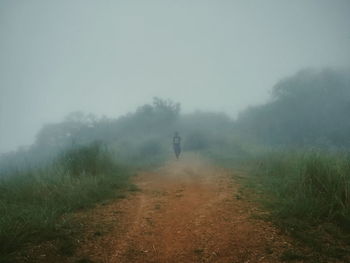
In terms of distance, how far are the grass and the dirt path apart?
24.2 inches

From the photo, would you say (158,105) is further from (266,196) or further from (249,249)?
(249,249)

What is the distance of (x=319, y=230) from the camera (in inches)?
167

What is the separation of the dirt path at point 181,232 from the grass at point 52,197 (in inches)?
24.2

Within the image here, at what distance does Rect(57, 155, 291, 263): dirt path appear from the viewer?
3.77m

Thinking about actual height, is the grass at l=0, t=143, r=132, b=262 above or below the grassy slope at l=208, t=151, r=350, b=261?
above

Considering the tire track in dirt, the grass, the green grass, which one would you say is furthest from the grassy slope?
the grass

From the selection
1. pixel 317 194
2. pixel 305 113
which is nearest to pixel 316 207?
pixel 317 194

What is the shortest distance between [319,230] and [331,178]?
1953 mm

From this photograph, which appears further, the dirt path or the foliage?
the foliage

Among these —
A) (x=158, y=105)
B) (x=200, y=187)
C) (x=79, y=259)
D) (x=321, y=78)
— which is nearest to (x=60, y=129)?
(x=158, y=105)

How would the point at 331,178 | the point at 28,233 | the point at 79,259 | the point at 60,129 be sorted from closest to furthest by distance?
1. the point at 79,259
2. the point at 28,233
3. the point at 331,178
4. the point at 60,129

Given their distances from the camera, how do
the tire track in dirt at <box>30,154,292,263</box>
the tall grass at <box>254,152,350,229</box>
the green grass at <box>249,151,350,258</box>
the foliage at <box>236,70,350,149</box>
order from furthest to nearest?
the foliage at <box>236,70,350,149</box>
the tall grass at <box>254,152,350,229</box>
the green grass at <box>249,151,350,258</box>
the tire track in dirt at <box>30,154,292,263</box>

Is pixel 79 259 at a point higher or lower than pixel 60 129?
lower

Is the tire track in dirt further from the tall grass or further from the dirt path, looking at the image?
the tall grass
